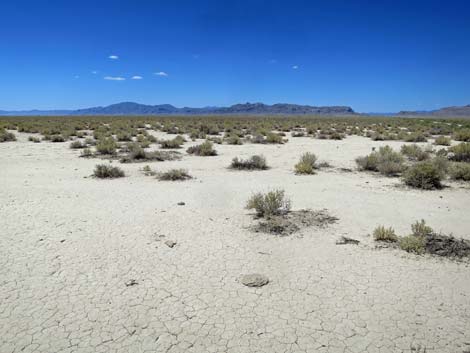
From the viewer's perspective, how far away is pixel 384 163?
1332 centimetres

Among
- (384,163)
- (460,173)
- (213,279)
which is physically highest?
(384,163)

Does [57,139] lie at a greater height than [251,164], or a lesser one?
greater

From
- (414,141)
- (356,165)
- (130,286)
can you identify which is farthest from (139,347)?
(414,141)

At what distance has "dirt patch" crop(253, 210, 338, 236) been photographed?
7.27 meters

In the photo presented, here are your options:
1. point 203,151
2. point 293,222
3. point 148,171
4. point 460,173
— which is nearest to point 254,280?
point 293,222

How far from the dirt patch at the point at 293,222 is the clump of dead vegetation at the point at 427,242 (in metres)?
1.33

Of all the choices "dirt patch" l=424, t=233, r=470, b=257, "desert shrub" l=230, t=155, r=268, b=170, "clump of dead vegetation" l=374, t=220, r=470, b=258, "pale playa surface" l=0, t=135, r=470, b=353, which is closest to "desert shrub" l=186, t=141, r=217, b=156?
"desert shrub" l=230, t=155, r=268, b=170

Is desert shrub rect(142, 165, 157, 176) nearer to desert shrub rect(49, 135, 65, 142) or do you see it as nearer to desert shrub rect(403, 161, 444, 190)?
desert shrub rect(403, 161, 444, 190)

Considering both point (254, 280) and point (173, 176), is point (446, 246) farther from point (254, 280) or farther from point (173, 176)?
point (173, 176)

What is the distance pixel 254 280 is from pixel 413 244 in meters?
3.03

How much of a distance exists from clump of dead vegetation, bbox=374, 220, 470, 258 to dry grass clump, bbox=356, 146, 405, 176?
250 inches

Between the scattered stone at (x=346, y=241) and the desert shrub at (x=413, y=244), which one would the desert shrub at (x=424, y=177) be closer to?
the desert shrub at (x=413, y=244)

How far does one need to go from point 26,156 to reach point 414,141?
80.5 feet

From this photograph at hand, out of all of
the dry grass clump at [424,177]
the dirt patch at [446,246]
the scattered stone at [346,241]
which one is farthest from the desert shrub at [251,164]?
the dirt patch at [446,246]
